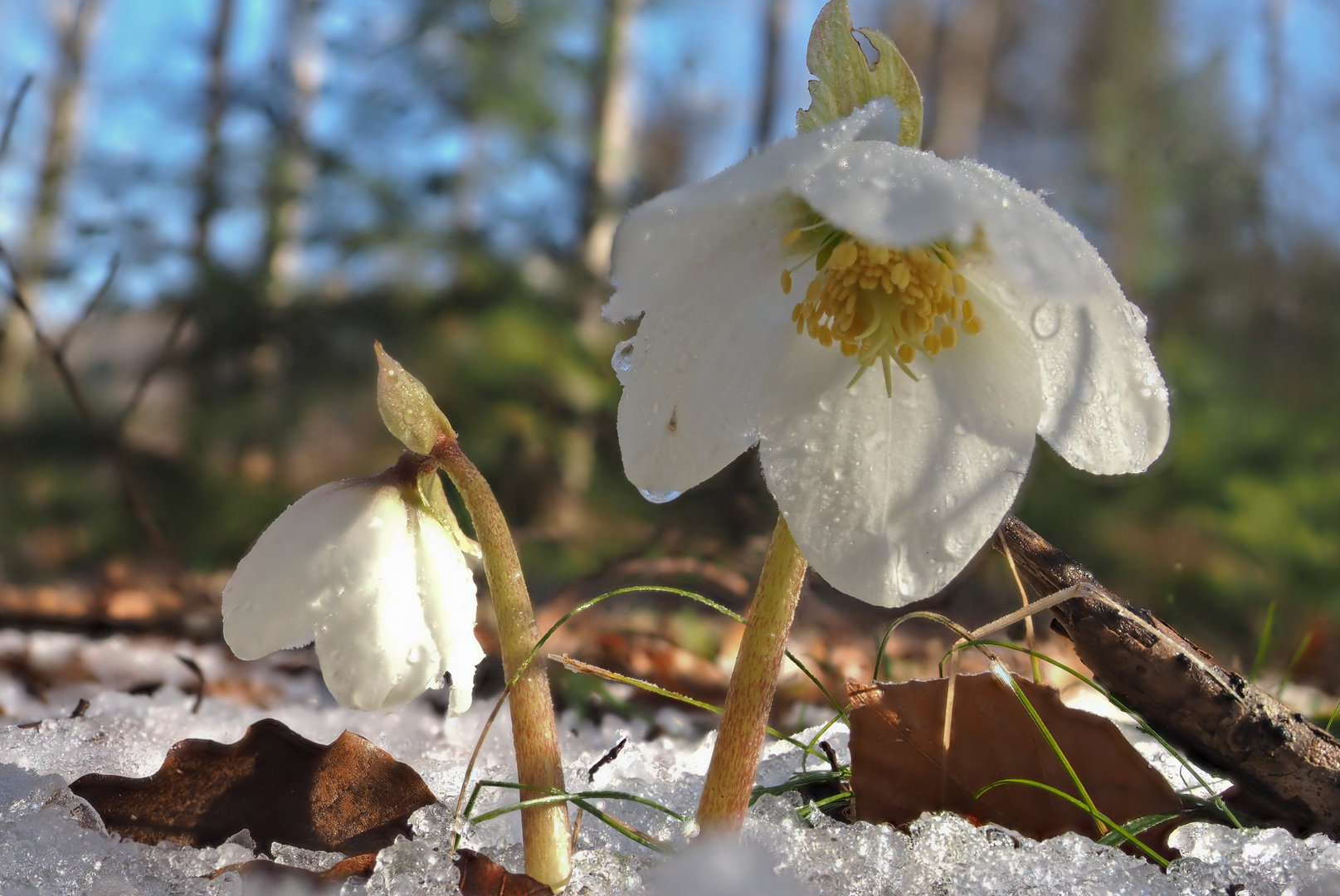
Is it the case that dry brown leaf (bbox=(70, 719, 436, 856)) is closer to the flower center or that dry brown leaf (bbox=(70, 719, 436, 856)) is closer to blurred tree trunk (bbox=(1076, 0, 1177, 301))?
the flower center

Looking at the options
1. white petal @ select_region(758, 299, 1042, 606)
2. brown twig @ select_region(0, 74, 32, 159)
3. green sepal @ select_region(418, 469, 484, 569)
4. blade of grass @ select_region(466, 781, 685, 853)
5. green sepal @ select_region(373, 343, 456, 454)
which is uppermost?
white petal @ select_region(758, 299, 1042, 606)

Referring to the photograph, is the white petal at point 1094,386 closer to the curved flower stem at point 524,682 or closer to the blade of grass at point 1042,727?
the blade of grass at point 1042,727

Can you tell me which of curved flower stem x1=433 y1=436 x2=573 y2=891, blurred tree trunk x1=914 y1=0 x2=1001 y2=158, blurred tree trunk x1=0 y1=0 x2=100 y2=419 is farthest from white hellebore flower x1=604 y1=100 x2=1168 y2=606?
blurred tree trunk x1=914 y1=0 x2=1001 y2=158

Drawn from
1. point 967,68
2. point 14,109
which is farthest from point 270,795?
point 967,68

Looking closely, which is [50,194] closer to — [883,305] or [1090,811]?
[883,305]

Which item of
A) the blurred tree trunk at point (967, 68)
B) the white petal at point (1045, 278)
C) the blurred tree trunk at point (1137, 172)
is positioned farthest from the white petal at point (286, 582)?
the blurred tree trunk at point (967, 68)
